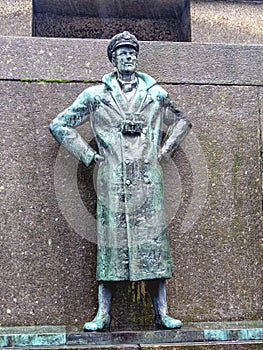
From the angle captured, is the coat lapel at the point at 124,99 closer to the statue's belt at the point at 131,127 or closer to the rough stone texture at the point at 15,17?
the statue's belt at the point at 131,127

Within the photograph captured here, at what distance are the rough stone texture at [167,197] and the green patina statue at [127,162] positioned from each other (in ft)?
1.05

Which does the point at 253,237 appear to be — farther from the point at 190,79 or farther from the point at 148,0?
the point at 148,0

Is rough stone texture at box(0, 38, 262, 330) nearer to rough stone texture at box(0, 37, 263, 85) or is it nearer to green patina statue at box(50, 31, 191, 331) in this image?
rough stone texture at box(0, 37, 263, 85)

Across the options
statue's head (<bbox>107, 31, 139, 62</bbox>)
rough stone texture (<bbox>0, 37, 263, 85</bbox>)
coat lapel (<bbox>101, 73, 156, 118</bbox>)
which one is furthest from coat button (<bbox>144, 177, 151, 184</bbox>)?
rough stone texture (<bbox>0, 37, 263, 85</bbox>)

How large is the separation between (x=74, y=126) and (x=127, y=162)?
534 mm

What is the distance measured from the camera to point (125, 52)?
6621 mm

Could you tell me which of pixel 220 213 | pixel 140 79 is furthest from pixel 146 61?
pixel 220 213

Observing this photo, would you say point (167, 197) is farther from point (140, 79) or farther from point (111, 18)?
point (111, 18)

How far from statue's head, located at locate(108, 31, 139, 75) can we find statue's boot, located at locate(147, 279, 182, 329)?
1.54 m

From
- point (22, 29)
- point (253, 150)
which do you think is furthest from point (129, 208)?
point (22, 29)

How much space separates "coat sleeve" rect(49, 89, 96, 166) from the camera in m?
6.60

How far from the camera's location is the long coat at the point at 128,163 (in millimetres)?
6281

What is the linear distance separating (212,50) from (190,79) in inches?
12.6

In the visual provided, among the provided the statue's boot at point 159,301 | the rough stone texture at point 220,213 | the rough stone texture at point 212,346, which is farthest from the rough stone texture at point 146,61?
the rough stone texture at point 212,346
